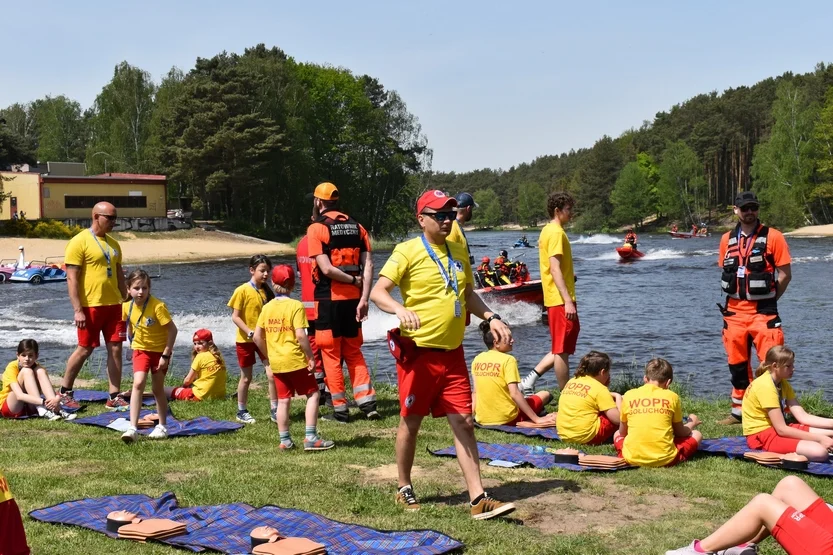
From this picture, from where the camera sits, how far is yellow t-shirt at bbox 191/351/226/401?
11.2 m

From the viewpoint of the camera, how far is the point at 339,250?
905 centimetres

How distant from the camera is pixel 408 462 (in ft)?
20.1

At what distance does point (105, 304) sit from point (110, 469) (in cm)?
324

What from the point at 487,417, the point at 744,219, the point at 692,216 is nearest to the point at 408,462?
the point at 487,417

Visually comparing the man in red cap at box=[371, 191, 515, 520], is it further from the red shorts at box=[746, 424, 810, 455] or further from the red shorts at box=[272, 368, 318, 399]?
the red shorts at box=[746, 424, 810, 455]

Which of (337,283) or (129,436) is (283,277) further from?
(129,436)

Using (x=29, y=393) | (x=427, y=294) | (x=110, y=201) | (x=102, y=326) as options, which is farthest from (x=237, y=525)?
(x=110, y=201)

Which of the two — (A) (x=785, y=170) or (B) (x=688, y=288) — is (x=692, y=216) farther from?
(B) (x=688, y=288)

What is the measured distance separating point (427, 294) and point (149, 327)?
3799 mm

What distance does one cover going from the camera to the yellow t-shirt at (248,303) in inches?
391

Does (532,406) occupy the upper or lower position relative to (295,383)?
lower

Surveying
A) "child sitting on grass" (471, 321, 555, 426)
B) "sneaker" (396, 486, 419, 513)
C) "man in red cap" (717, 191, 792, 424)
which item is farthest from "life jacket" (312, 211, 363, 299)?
"man in red cap" (717, 191, 792, 424)

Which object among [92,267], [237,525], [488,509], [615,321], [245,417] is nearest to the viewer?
[237,525]

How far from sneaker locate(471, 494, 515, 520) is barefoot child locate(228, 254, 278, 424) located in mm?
4399
